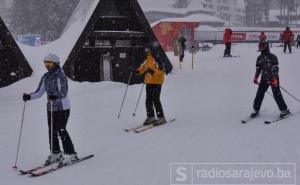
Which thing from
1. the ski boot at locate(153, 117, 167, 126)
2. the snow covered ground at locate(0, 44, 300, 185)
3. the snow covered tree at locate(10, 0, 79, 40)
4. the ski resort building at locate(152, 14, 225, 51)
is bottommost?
the snow covered ground at locate(0, 44, 300, 185)

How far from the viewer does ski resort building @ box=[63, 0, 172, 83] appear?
18266 millimetres

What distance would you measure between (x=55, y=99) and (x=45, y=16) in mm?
47236

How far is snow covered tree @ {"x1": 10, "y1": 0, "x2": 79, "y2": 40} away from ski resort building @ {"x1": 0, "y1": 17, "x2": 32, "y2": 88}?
1413 inches

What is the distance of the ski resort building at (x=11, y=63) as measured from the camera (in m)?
16.0

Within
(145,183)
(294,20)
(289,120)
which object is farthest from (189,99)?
(294,20)

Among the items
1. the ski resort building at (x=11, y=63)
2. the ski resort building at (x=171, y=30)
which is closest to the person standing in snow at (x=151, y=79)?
the ski resort building at (x=11, y=63)

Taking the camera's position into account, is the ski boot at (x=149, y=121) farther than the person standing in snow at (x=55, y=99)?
Yes

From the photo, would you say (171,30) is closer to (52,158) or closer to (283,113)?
(283,113)

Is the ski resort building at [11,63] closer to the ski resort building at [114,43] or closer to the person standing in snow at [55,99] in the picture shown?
the ski resort building at [114,43]

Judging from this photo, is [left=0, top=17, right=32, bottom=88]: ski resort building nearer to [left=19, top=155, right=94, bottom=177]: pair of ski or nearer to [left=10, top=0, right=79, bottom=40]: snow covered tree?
[left=19, top=155, right=94, bottom=177]: pair of ski

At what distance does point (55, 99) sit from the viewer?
6672 mm

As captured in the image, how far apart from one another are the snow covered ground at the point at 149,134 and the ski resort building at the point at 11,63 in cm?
52

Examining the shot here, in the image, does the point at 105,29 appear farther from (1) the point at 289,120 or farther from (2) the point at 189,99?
(1) the point at 289,120

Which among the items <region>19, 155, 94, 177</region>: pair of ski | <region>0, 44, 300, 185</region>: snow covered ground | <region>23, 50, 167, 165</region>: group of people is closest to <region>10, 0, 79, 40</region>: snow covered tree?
<region>0, 44, 300, 185</region>: snow covered ground
